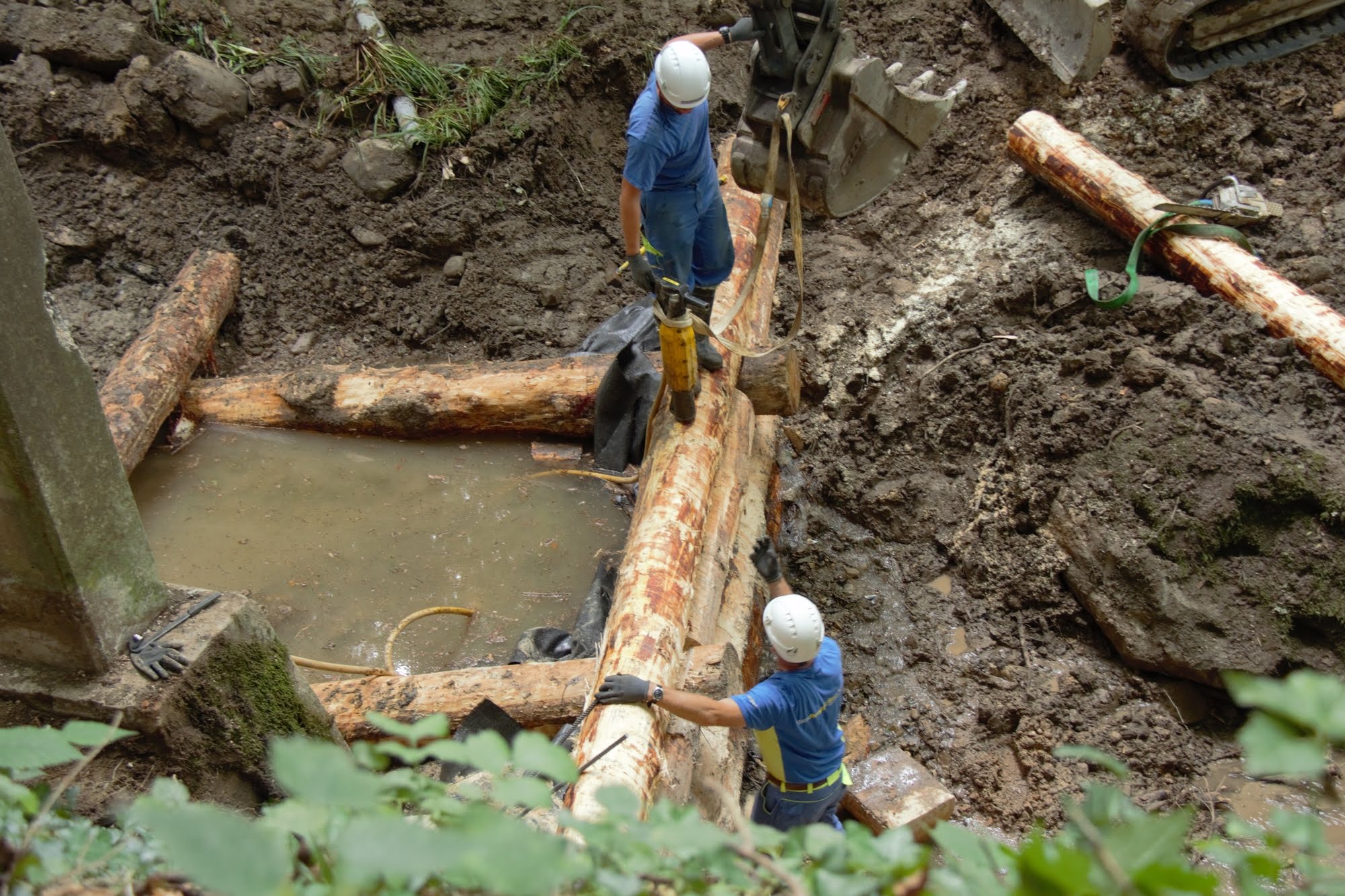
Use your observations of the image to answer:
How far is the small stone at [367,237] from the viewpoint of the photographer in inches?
252

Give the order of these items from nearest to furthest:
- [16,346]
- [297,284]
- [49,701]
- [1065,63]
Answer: [16,346], [49,701], [1065,63], [297,284]

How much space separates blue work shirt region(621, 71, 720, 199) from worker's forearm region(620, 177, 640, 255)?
0.16ft

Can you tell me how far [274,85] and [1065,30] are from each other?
551 centimetres

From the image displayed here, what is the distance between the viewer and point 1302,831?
3.24ft

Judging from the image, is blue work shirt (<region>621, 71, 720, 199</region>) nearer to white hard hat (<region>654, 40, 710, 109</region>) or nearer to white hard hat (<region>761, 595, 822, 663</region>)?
white hard hat (<region>654, 40, 710, 109</region>)

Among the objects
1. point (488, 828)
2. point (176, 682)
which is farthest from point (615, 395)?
point (488, 828)

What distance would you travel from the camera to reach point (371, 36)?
6.66 m

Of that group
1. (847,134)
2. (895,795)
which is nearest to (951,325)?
(847,134)

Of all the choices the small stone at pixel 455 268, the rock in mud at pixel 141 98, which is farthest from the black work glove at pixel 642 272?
the rock in mud at pixel 141 98

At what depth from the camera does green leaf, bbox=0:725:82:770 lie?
1.18 meters

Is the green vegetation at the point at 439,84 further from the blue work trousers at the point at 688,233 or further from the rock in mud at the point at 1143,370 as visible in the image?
the rock in mud at the point at 1143,370

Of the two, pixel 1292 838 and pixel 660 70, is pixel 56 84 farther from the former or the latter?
pixel 1292 838

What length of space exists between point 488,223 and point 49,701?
4.51 metres

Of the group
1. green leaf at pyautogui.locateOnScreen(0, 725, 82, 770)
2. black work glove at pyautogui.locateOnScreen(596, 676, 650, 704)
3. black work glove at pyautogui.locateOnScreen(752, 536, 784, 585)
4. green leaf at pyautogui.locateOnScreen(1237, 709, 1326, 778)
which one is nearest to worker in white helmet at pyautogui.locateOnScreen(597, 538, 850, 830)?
black work glove at pyautogui.locateOnScreen(596, 676, 650, 704)
